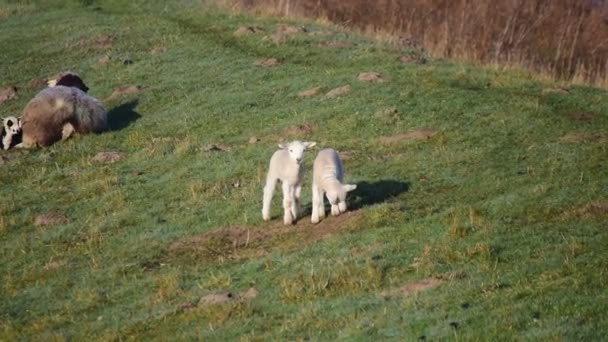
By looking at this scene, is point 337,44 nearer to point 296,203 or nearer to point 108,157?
point 108,157

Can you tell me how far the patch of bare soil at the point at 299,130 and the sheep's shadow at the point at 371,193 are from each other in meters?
4.41

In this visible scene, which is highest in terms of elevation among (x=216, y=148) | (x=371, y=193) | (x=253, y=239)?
(x=371, y=193)

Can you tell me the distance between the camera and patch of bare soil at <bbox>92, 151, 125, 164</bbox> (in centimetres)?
2230

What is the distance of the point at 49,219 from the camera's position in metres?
18.8

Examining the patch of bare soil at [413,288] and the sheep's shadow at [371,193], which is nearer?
the patch of bare soil at [413,288]

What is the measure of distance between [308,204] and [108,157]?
6811 mm

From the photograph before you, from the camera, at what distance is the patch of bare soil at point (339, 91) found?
79.7 feet

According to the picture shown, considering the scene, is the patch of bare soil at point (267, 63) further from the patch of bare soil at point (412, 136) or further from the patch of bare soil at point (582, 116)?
the patch of bare soil at point (582, 116)

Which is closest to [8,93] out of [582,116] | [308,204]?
[308,204]

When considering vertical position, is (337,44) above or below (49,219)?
above

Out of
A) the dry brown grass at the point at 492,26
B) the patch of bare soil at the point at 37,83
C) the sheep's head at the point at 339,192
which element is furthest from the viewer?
the patch of bare soil at the point at 37,83

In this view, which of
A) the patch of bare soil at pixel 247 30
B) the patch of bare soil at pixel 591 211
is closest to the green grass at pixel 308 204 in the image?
the patch of bare soil at pixel 591 211

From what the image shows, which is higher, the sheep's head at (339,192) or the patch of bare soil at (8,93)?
the sheep's head at (339,192)

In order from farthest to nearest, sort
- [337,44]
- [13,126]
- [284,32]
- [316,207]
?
1. [284,32]
2. [337,44]
3. [13,126]
4. [316,207]
